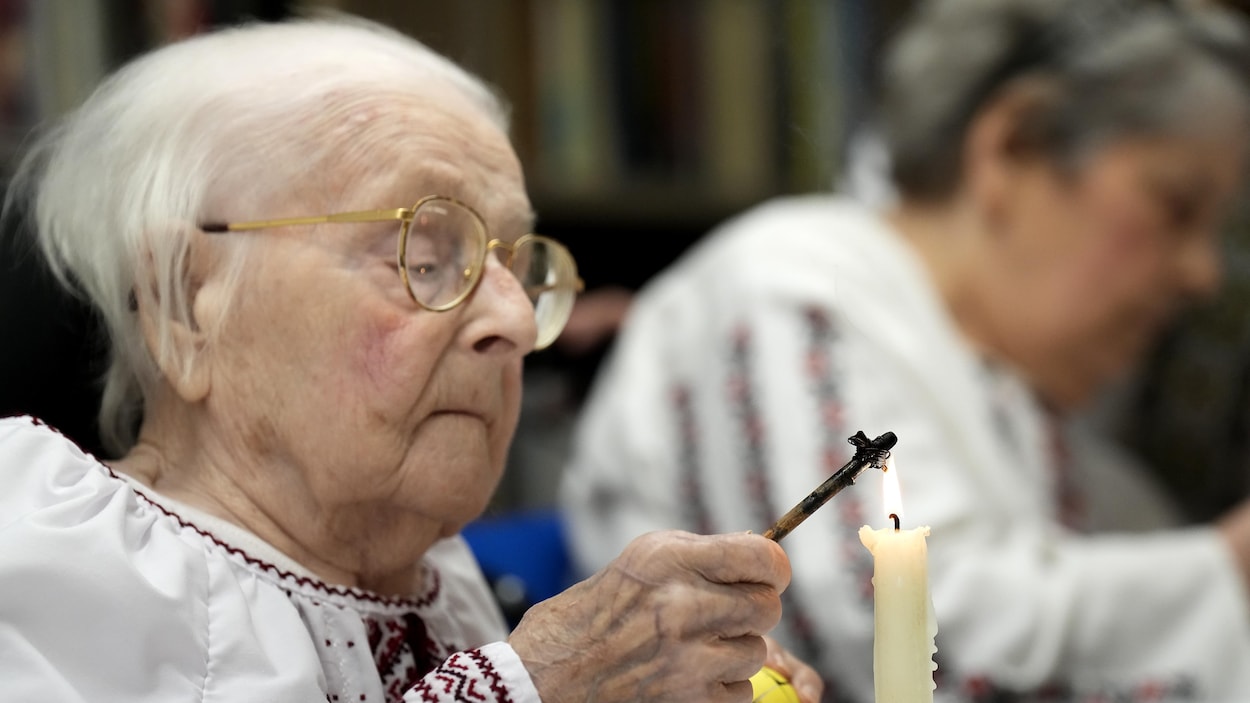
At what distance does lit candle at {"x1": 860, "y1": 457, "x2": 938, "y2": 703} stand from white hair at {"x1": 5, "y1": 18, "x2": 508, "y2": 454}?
0.34 m

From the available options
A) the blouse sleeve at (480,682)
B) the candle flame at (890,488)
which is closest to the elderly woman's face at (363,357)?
the blouse sleeve at (480,682)

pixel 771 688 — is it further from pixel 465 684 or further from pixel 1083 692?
pixel 1083 692

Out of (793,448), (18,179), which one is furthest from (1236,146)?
(18,179)

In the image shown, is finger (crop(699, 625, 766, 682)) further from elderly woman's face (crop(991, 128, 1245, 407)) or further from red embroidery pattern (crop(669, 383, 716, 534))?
elderly woman's face (crop(991, 128, 1245, 407))

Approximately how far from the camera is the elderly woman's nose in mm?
689

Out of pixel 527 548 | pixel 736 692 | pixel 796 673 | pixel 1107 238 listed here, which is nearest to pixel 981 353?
pixel 1107 238

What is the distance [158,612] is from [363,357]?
16 centimetres

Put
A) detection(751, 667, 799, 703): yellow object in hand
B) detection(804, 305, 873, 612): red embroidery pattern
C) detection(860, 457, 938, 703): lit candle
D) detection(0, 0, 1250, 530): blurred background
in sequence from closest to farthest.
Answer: detection(860, 457, 938, 703): lit candle → detection(751, 667, 799, 703): yellow object in hand → detection(804, 305, 873, 612): red embroidery pattern → detection(0, 0, 1250, 530): blurred background

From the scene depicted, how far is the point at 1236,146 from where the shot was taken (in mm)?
1624

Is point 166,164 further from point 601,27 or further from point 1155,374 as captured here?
point 1155,374

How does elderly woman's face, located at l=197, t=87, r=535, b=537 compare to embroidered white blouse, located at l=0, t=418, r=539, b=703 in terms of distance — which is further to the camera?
elderly woman's face, located at l=197, t=87, r=535, b=537

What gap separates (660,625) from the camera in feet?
1.92

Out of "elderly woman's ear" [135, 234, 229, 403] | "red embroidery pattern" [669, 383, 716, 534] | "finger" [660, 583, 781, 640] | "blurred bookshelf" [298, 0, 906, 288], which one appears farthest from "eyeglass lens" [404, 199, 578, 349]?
"blurred bookshelf" [298, 0, 906, 288]

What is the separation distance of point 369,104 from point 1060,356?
1.23 m
